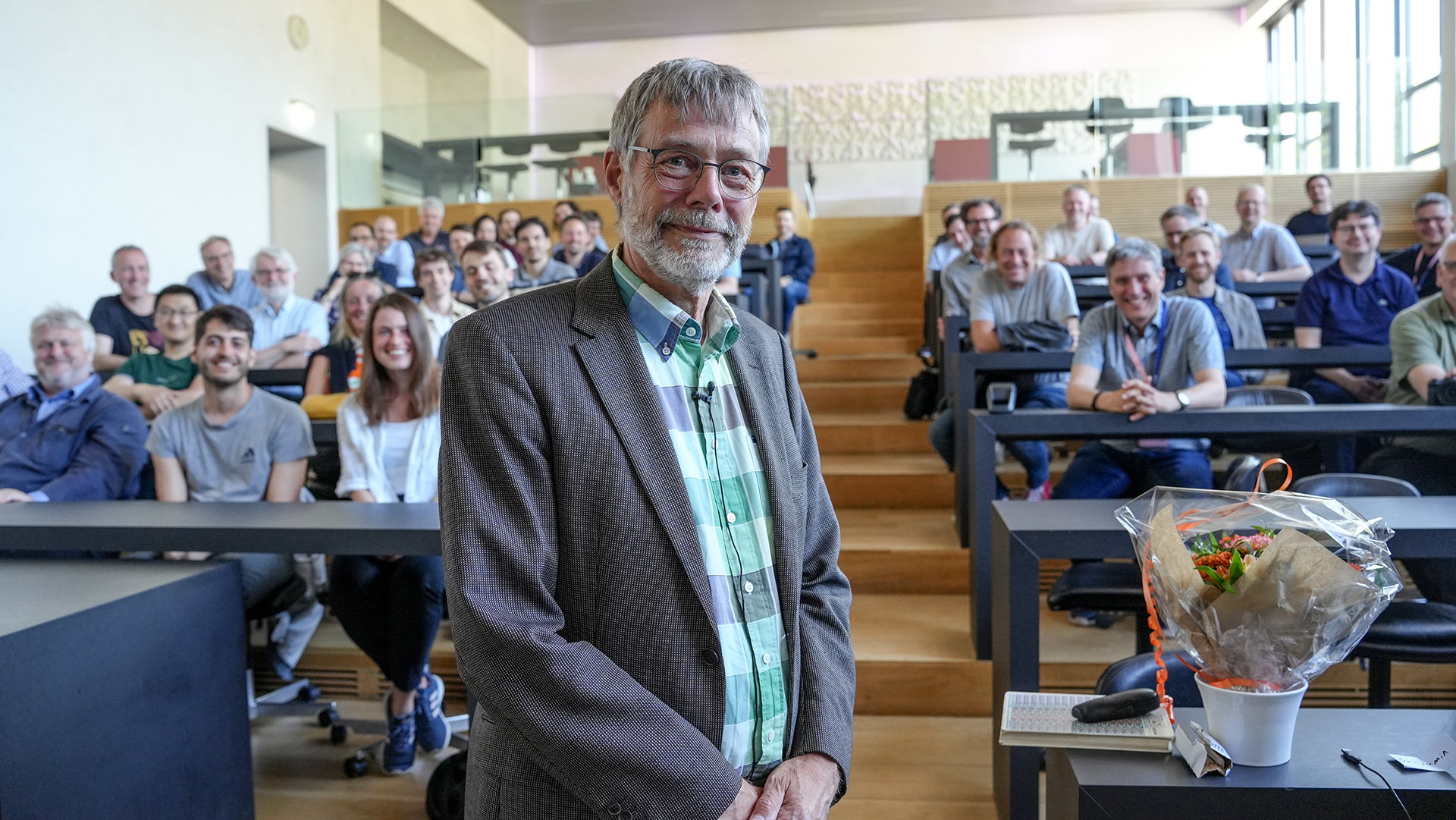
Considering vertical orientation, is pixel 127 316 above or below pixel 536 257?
below

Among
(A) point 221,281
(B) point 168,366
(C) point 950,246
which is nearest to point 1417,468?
(C) point 950,246

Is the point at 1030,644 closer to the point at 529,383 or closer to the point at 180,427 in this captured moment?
the point at 529,383

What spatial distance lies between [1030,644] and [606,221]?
8.78 metres

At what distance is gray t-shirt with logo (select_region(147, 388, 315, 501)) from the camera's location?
2.97 metres

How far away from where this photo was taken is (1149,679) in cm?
150

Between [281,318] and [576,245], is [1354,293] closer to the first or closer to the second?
[576,245]

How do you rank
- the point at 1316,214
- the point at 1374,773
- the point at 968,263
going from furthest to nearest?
the point at 1316,214
the point at 968,263
the point at 1374,773

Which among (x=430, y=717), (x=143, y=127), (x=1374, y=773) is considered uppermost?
(x=143, y=127)

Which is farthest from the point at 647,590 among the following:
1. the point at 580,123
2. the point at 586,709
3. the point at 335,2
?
the point at 335,2

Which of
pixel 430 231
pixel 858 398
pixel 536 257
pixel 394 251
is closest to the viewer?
pixel 858 398

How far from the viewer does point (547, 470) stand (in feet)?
3.34

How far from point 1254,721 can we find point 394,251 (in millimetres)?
7580

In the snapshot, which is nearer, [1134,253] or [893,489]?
[1134,253]

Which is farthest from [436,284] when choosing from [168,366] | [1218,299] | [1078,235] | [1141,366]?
[1078,235]
